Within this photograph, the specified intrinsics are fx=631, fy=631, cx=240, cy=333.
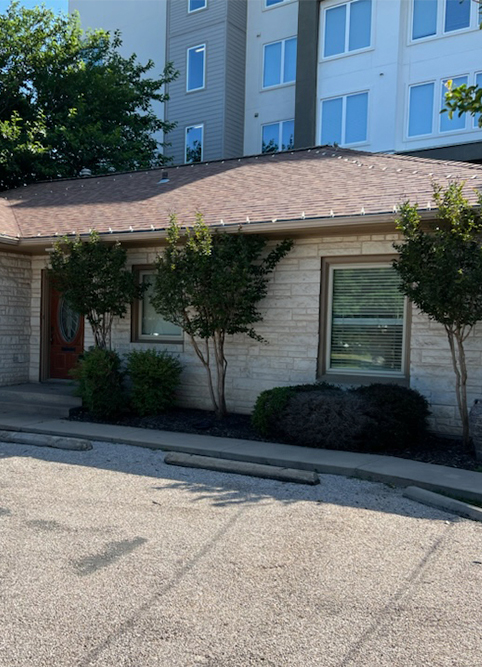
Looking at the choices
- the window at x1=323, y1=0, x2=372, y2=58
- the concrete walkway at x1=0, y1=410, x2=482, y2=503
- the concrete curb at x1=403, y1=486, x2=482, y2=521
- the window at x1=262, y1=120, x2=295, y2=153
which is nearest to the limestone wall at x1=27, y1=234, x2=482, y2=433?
the concrete walkway at x1=0, y1=410, x2=482, y2=503

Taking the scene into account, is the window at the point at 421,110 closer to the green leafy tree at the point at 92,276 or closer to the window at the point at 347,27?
the window at the point at 347,27

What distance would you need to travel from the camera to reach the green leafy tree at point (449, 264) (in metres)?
7.67

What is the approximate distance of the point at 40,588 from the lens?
4.01 m

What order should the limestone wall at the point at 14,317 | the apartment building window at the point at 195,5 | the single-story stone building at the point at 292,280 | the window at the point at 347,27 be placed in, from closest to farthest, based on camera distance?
1. the single-story stone building at the point at 292,280
2. the limestone wall at the point at 14,317
3. the window at the point at 347,27
4. the apartment building window at the point at 195,5

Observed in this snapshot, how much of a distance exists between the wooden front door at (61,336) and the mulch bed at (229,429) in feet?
7.43

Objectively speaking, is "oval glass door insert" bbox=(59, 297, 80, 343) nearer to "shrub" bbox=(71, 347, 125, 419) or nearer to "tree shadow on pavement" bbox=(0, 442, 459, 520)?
"shrub" bbox=(71, 347, 125, 419)

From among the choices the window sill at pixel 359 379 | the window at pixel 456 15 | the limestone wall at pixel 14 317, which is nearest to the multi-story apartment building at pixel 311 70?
the window at pixel 456 15

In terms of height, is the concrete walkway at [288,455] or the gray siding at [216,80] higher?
the gray siding at [216,80]

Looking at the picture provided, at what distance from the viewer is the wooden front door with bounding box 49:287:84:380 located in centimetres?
1286

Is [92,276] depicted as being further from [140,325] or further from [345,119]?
[345,119]

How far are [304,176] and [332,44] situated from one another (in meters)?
11.4

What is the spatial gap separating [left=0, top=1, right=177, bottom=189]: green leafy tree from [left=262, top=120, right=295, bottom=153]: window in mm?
4828

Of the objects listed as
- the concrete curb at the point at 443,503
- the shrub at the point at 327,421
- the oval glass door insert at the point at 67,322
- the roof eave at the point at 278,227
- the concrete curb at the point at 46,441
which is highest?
the roof eave at the point at 278,227

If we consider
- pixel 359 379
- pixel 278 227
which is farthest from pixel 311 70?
pixel 359 379
